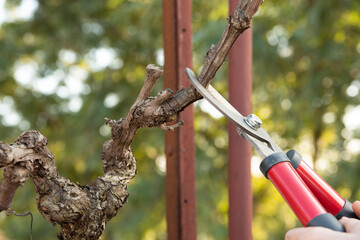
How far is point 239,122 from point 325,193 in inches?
6.5

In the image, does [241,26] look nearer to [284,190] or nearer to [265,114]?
[284,190]

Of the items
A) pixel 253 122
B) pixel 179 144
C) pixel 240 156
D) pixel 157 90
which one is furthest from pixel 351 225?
pixel 157 90

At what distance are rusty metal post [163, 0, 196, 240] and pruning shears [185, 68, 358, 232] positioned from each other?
0.27 m

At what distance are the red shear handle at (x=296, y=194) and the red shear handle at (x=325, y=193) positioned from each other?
0.06m

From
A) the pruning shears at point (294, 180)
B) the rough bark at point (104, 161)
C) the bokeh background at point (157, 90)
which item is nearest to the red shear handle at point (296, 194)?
the pruning shears at point (294, 180)

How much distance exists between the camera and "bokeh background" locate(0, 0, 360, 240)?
262cm

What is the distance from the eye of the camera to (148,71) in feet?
2.18

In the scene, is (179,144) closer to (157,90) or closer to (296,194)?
(296,194)

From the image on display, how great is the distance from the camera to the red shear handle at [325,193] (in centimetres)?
62

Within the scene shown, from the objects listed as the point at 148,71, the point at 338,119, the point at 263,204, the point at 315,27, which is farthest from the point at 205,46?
the point at 263,204

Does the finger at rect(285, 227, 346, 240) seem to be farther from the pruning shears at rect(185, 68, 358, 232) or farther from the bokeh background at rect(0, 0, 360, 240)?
the bokeh background at rect(0, 0, 360, 240)

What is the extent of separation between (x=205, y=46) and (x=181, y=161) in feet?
4.46

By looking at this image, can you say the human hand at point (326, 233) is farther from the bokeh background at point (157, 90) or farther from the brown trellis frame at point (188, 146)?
the bokeh background at point (157, 90)

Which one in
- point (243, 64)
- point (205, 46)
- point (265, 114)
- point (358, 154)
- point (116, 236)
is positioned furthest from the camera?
point (265, 114)
